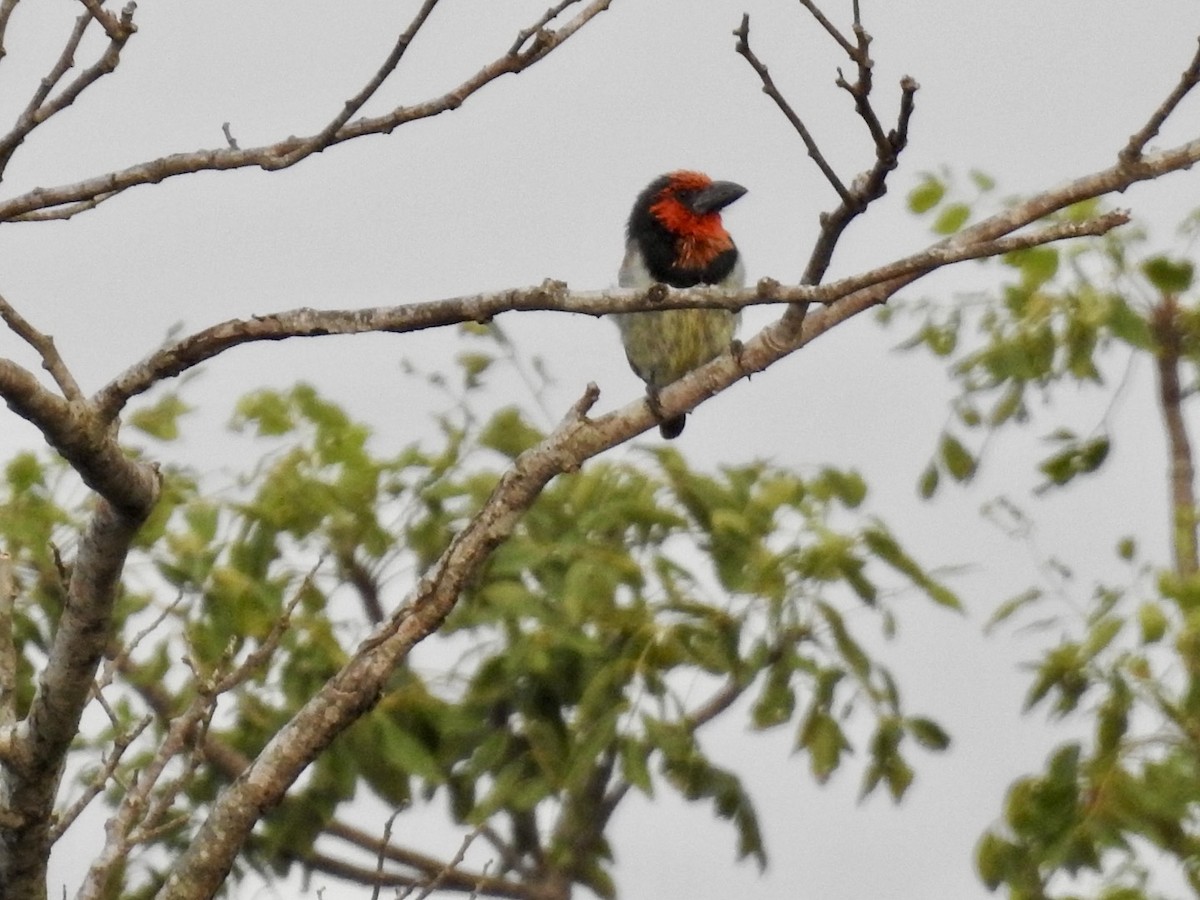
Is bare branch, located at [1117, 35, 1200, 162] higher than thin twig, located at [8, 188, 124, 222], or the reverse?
thin twig, located at [8, 188, 124, 222]

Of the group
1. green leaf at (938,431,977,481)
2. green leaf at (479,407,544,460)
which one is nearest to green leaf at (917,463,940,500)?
green leaf at (938,431,977,481)

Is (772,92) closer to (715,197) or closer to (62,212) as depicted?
(62,212)

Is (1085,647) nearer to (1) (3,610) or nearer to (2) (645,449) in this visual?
(2) (645,449)

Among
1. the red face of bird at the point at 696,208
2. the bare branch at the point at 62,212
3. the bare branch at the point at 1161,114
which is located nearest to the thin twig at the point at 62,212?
the bare branch at the point at 62,212

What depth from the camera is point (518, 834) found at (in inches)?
228

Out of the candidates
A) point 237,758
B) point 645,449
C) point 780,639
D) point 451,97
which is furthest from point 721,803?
point 451,97

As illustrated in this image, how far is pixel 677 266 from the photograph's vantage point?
5.84 m

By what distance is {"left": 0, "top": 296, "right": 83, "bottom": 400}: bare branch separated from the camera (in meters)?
2.63

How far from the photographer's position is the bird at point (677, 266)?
18.3 ft

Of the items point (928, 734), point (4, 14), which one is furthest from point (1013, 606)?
point (4, 14)

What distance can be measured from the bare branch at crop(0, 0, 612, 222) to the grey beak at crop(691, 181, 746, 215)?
11.0 ft

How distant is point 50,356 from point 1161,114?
61.1 inches

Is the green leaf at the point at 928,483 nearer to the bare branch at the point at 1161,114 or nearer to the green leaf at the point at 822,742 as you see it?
the green leaf at the point at 822,742

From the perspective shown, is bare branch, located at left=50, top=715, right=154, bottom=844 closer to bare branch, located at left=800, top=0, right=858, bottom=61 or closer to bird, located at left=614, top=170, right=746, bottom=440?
bare branch, located at left=800, top=0, right=858, bottom=61
